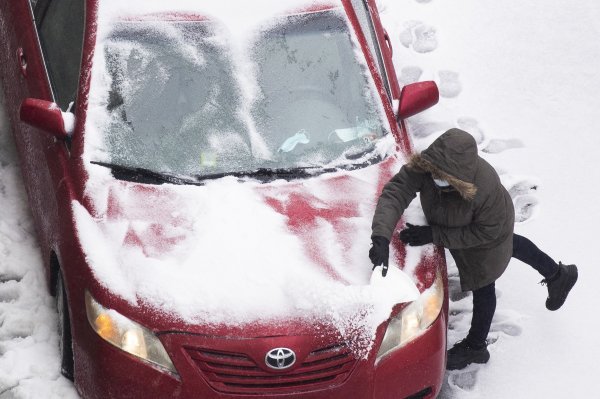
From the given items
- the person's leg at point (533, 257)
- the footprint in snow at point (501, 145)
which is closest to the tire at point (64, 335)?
the person's leg at point (533, 257)

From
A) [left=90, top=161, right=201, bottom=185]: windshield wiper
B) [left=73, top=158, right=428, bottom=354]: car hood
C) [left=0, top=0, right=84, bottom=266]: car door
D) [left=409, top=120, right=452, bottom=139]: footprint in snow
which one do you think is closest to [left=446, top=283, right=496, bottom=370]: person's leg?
[left=73, top=158, right=428, bottom=354]: car hood

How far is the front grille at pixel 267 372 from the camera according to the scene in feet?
13.8

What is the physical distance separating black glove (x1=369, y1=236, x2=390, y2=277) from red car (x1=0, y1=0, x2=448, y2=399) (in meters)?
0.08

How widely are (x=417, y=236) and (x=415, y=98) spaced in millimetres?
880

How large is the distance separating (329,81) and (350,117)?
0.70 ft

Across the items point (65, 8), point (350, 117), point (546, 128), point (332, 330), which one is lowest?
point (546, 128)

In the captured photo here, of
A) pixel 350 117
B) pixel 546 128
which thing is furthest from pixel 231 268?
pixel 546 128

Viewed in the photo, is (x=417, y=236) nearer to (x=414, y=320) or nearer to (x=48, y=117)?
(x=414, y=320)

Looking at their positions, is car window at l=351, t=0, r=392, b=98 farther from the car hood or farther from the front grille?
the front grille

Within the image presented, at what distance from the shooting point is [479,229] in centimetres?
487

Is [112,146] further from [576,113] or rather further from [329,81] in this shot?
[576,113]

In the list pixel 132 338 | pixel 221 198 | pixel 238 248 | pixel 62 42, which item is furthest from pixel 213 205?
pixel 62 42

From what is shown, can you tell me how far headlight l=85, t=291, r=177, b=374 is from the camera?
4191mm

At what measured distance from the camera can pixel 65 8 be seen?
18.1 ft
